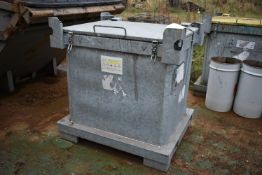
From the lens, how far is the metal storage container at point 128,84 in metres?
2.30

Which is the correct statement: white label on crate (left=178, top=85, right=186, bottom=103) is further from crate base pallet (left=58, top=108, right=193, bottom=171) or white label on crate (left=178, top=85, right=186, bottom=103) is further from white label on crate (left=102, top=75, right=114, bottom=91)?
white label on crate (left=102, top=75, right=114, bottom=91)

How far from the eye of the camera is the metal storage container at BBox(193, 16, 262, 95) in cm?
380

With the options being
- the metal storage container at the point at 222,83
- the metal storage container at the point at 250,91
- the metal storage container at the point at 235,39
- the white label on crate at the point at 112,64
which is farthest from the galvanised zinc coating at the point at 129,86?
the metal storage container at the point at 235,39

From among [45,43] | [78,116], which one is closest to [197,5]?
[45,43]

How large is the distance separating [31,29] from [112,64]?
136 cm

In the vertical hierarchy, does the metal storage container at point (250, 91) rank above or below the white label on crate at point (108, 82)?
below

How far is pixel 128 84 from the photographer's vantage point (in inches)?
98.5

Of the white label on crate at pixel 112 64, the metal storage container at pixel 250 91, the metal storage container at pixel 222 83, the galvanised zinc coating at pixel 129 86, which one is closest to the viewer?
the galvanised zinc coating at pixel 129 86

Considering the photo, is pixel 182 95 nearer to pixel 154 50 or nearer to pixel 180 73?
pixel 180 73

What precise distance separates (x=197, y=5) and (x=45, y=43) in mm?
9552

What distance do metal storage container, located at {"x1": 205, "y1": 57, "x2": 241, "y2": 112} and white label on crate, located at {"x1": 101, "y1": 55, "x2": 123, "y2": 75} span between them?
6.27ft

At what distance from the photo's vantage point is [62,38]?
8.48ft

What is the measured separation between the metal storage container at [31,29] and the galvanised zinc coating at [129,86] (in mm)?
382

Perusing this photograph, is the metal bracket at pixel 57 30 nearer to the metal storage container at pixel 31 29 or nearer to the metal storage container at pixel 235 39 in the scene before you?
the metal storage container at pixel 31 29
